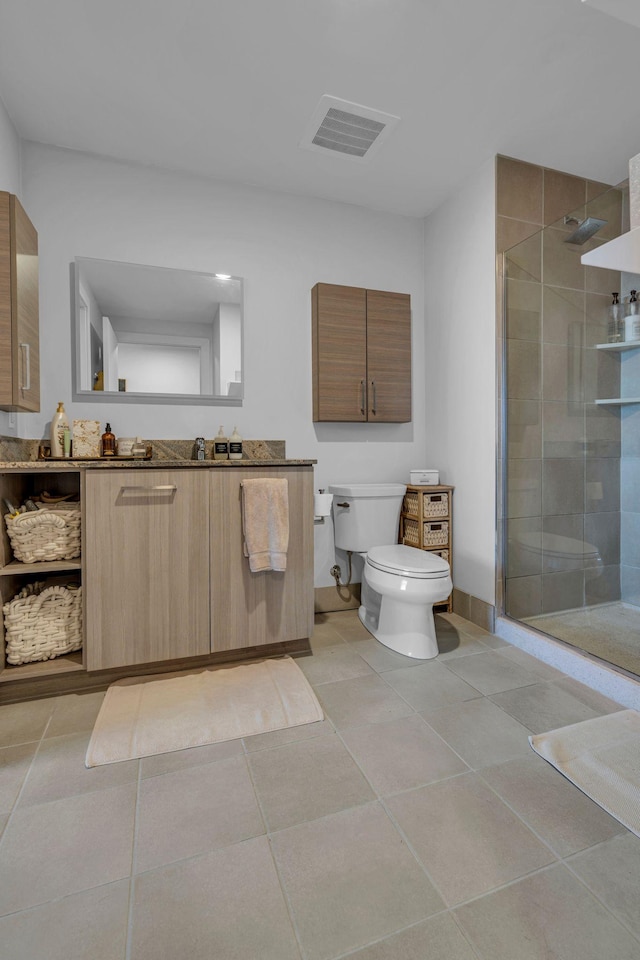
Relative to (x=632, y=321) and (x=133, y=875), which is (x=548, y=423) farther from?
(x=133, y=875)

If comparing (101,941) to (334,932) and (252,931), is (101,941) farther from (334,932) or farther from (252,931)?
(334,932)

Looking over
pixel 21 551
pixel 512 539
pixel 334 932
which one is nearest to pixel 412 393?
pixel 512 539

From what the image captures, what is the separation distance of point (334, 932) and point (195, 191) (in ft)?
9.86

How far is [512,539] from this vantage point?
250 centimetres

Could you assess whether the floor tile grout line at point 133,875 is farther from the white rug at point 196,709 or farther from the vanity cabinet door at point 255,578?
the vanity cabinet door at point 255,578

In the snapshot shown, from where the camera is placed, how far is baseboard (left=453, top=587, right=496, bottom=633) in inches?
99.1

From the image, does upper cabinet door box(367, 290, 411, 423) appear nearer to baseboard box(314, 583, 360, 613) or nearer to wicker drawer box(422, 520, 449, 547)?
wicker drawer box(422, 520, 449, 547)

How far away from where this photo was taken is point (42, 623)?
1906mm

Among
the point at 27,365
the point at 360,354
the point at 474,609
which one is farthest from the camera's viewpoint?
the point at 360,354

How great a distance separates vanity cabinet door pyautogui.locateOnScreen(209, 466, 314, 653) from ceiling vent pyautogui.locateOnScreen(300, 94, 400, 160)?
1558 millimetres

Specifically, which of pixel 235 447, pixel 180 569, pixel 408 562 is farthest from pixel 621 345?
pixel 180 569

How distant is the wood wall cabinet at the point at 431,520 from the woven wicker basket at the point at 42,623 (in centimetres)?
175

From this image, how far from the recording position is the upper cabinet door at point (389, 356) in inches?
111

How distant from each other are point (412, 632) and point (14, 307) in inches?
86.5
